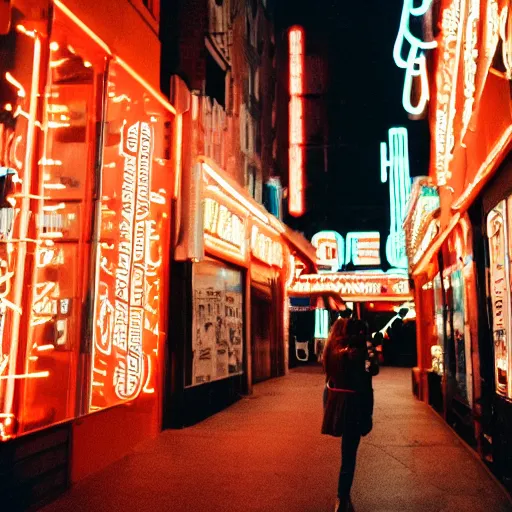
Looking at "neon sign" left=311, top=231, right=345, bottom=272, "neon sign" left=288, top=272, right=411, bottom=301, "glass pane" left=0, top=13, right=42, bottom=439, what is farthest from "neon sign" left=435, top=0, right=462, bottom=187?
"neon sign" left=311, top=231, right=345, bottom=272

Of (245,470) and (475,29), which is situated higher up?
(475,29)

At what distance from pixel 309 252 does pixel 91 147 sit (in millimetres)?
15863

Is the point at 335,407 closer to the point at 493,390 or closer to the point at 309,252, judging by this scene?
the point at 493,390

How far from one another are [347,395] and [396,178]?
25.3m

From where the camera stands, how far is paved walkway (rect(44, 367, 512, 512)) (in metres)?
5.43

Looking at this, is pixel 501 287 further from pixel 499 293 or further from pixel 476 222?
pixel 476 222

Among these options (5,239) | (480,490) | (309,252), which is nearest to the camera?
(5,239)

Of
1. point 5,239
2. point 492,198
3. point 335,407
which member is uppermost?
point 492,198

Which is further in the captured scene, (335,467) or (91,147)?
(335,467)

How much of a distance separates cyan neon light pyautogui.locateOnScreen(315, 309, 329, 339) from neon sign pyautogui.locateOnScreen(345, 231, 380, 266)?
3.66 meters

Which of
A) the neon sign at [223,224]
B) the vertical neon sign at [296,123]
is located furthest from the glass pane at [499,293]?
the vertical neon sign at [296,123]

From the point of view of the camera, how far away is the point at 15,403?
5.00 metres

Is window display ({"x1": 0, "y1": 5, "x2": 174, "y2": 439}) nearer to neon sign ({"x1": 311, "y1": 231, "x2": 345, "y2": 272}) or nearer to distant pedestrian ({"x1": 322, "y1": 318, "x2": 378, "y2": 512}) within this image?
distant pedestrian ({"x1": 322, "y1": 318, "x2": 378, "y2": 512})

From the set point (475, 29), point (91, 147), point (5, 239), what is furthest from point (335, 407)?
point (475, 29)
